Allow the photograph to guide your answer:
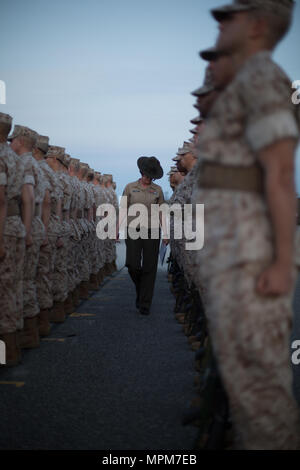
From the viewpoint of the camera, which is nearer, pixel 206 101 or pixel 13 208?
pixel 206 101

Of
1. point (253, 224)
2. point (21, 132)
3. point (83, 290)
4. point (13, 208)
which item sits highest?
point (21, 132)

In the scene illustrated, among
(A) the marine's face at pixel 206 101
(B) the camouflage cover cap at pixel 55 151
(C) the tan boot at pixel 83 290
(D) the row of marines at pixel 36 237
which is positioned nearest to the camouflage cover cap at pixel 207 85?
(A) the marine's face at pixel 206 101

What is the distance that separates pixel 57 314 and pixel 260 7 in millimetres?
5749

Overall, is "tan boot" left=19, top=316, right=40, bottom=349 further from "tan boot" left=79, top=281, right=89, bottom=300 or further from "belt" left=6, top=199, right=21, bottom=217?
"tan boot" left=79, top=281, right=89, bottom=300

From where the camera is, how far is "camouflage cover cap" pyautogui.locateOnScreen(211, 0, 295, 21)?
6.87 ft

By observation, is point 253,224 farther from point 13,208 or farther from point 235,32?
point 13,208

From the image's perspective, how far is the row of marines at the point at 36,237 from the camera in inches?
191

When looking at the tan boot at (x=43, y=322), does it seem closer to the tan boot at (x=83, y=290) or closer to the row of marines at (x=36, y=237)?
the row of marines at (x=36, y=237)

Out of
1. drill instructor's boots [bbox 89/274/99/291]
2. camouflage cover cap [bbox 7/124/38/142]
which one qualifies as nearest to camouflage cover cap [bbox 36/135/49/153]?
camouflage cover cap [bbox 7/124/38/142]

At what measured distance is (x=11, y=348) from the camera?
196 inches

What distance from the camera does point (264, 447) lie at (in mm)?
2094

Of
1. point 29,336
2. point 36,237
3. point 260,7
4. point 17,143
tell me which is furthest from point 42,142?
point 260,7
